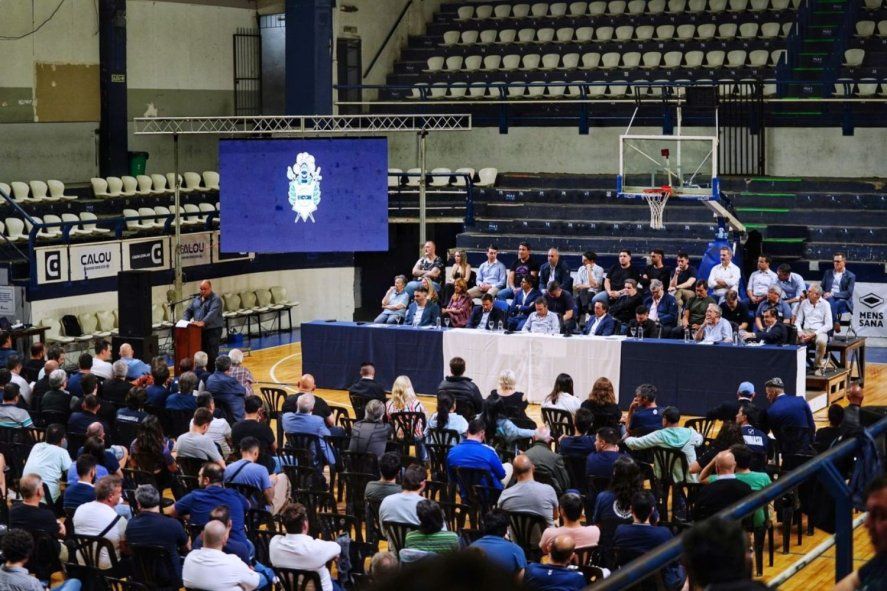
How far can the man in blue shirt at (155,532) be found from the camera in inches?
333

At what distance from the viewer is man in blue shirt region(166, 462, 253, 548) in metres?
9.02

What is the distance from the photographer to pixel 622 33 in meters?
26.6

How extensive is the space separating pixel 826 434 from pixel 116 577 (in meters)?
5.71

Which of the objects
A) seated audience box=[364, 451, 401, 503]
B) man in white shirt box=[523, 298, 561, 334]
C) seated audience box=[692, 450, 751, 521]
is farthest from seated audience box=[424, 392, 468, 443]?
man in white shirt box=[523, 298, 561, 334]

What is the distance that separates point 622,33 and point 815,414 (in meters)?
12.4

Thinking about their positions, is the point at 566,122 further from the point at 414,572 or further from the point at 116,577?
the point at 414,572

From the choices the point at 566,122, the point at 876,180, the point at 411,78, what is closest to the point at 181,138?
the point at 411,78

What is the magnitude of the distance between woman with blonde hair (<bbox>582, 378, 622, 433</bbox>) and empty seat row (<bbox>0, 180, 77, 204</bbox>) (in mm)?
12487

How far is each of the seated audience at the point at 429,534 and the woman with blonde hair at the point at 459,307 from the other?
10.4 m

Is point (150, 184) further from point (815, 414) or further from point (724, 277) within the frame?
point (815, 414)

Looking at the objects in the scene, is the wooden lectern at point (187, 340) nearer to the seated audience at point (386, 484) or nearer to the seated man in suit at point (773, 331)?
the seated man in suit at point (773, 331)

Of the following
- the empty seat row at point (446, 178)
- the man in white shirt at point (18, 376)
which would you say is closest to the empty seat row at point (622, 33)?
the empty seat row at point (446, 178)

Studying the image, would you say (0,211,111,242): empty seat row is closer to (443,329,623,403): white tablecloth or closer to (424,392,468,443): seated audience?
(443,329,623,403): white tablecloth

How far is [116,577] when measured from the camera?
8.59 metres
